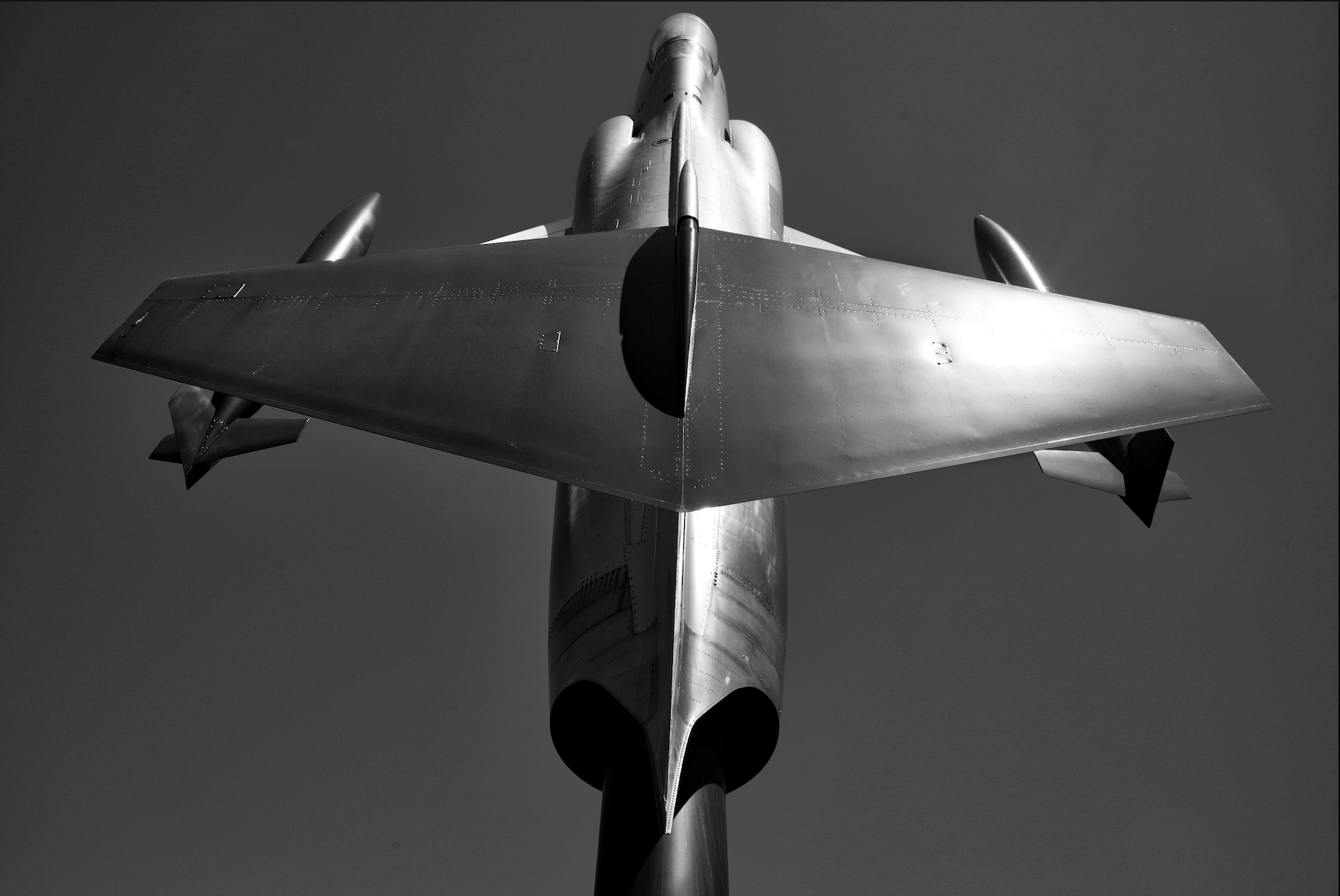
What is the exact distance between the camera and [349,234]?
13812mm

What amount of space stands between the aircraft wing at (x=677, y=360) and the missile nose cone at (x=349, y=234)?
5136 mm

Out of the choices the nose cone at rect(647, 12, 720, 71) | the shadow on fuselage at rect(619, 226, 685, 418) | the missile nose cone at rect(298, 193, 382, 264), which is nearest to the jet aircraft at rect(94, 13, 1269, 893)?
the shadow on fuselage at rect(619, 226, 685, 418)

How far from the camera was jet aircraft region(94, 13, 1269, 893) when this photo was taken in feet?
23.2

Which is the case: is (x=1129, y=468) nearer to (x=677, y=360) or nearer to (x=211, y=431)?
(x=677, y=360)

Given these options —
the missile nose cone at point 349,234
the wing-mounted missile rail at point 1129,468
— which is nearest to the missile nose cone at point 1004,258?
the wing-mounted missile rail at point 1129,468

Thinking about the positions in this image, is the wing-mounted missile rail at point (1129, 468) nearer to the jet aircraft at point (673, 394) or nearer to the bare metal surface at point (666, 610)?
the jet aircraft at point (673, 394)

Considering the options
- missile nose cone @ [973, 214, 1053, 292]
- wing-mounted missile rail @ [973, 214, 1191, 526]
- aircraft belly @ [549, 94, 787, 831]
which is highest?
missile nose cone @ [973, 214, 1053, 292]

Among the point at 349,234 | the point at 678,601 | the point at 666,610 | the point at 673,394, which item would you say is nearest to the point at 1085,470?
the point at 678,601

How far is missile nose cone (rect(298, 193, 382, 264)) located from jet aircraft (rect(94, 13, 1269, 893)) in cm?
356

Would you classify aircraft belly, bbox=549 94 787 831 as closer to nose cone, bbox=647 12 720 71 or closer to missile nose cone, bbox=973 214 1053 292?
missile nose cone, bbox=973 214 1053 292

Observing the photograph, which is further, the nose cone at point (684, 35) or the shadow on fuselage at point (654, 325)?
the nose cone at point (684, 35)

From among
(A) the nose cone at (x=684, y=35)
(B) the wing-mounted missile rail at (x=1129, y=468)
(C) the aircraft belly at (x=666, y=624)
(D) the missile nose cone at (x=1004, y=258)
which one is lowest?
(C) the aircraft belly at (x=666, y=624)

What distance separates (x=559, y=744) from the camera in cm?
1059

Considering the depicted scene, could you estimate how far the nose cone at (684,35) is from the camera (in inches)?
747
